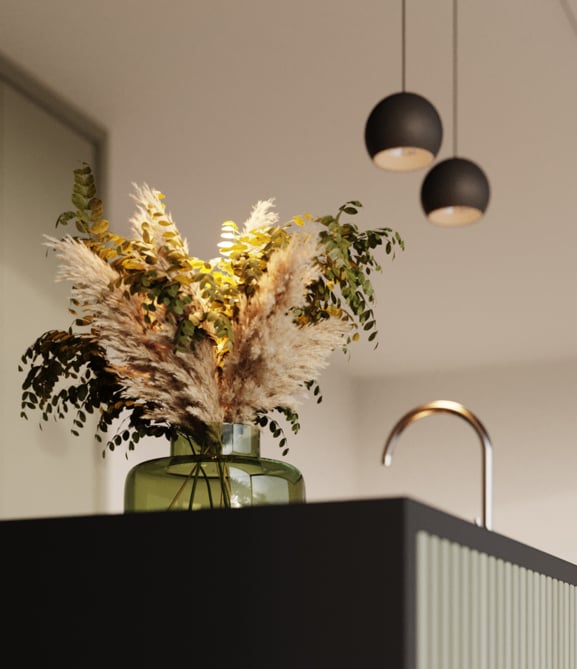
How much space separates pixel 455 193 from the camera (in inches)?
99.5

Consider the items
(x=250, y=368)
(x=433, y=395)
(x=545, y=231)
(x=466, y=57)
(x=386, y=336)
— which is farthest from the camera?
(x=433, y=395)

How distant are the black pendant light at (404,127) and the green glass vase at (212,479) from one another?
42.7 inches

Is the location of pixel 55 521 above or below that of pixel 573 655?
above

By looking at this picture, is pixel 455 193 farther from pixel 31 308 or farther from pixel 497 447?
pixel 497 447

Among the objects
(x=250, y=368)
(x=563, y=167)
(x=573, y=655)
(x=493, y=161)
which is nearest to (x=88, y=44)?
(x=493, y=161)

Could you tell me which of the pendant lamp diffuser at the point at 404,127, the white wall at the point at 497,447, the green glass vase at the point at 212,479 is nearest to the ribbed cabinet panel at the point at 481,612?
the green glass vase at the point at 212,479

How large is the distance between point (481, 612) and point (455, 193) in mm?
1547

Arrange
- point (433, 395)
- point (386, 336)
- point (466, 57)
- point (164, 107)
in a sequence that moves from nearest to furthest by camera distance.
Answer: point (466, 57)
point (164, 107)
point (386, 336)
point (433, 395)

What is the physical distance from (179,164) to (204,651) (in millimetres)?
3528

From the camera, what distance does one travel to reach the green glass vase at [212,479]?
1.39 meters

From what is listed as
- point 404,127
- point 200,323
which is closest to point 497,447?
point 404,127

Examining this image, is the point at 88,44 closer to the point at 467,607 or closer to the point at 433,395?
the point at 467,607

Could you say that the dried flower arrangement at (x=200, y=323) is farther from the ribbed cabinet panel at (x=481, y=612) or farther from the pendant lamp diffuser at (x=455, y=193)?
the pendant lamp diffuser at (x=455, y=193)

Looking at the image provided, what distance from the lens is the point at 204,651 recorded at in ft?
3.36
